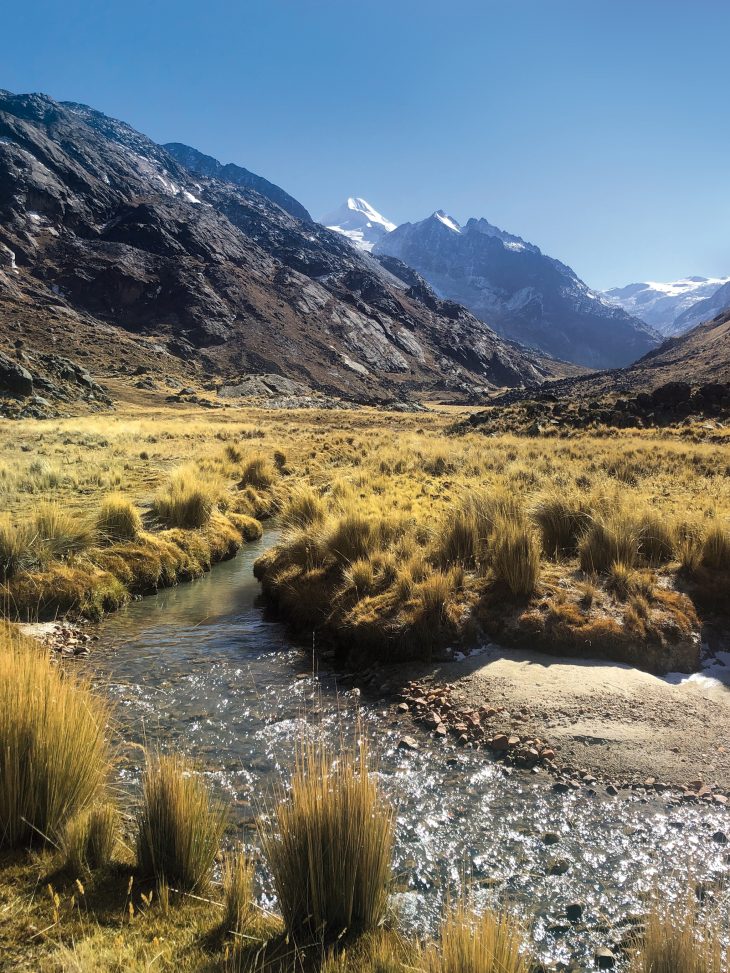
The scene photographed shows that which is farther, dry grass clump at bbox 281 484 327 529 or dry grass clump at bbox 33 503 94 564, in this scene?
dry grass clump at bbox 281 484 327 529

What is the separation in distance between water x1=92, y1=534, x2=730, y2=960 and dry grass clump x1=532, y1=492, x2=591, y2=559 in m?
4.79

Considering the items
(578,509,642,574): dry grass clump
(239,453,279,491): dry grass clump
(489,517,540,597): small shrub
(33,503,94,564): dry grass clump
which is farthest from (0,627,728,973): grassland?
(239,453,279,491): dry grass clump

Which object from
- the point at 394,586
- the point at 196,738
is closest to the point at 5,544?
the point at 196,738

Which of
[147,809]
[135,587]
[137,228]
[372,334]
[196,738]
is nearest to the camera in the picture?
[147,809]

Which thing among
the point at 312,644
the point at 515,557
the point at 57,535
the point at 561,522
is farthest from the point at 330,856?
Answer: the point at 57,535

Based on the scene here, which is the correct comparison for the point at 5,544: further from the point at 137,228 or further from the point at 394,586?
the point at 137,228

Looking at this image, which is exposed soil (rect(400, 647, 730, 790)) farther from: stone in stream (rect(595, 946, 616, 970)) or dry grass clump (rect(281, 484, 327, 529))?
dry grass clump (rect(281, 484, 327, 529))

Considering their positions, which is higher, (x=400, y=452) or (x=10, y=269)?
(x=10, y=269)

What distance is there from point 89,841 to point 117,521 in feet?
29.2

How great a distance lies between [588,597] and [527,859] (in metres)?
4.14

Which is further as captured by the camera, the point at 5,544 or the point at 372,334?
the point at 372,334

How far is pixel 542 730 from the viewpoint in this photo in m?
5.54

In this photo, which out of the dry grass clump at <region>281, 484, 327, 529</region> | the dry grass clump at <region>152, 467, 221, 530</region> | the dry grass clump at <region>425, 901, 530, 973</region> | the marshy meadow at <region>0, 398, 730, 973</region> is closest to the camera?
the dry grass clump at <region>425, 901, 530, 973</region>

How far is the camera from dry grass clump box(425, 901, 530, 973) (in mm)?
2225
